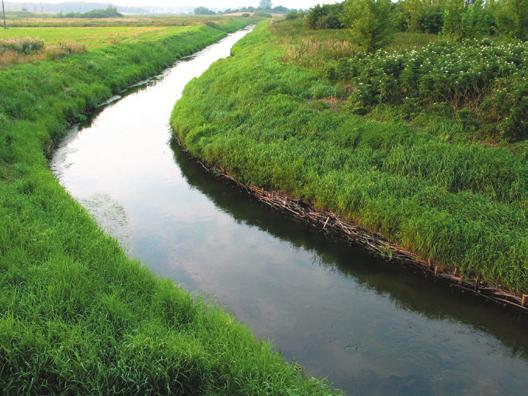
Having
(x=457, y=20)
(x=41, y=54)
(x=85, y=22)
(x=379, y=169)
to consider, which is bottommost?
(x=85, y=22)

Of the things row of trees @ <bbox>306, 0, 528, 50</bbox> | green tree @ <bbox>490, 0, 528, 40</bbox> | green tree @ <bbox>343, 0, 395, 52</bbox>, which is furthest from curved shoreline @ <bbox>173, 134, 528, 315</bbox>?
green tree @ <bbox>490, 0, 528, 40</bbox>

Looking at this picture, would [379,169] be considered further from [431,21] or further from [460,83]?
[431,21]

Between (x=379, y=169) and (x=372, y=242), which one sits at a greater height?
(x=379, y=169)

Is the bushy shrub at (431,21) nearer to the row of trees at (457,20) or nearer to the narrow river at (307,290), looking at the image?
the row of trees at (457,20)

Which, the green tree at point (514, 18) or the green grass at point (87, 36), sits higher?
the green tree at point (514, 18)

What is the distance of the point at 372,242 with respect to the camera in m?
11.5

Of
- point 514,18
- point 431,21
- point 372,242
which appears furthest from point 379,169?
point 431,21

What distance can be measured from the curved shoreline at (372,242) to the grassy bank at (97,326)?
4552 millimetres

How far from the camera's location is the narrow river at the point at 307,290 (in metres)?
7.84

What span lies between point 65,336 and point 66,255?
2.54 m

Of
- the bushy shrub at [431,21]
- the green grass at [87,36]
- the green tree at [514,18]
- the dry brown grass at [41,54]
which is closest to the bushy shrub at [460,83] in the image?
the green tree at [514,18]

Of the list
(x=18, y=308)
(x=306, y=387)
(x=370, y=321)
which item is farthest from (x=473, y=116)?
(x=18, y=308)

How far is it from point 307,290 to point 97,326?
4.69 metres

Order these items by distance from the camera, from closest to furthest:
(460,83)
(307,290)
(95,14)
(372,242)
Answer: (307,290), (372,242), (460,83), (95,14)
